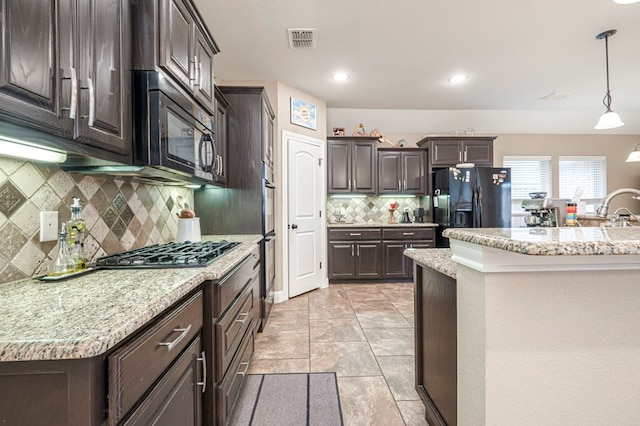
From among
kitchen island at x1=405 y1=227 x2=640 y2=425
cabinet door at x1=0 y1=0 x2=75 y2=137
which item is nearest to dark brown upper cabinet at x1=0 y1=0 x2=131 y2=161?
cabinet door at x1=0 y1=0 x2=75 y2=137

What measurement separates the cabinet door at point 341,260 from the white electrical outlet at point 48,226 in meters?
3.49

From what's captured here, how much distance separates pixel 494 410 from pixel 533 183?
A: 572 centimetres

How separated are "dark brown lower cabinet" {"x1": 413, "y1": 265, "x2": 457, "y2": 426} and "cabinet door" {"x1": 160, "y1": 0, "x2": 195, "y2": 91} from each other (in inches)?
62.5

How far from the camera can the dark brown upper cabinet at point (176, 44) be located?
3.98 ft

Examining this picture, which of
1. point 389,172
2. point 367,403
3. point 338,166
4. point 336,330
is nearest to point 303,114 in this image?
point 338,166

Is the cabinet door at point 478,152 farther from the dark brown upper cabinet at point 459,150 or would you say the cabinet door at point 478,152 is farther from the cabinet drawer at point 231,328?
the cabinet drawer at point 231,328

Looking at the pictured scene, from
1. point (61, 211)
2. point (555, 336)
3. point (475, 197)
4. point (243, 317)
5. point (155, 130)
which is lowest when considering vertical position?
point (243, 317)

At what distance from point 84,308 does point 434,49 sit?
344 centimetres

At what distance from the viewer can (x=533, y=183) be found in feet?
17.7

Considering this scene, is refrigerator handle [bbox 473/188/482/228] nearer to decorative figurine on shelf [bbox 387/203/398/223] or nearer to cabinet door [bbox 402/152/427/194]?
cabinet door [bbox 402/152/427/194]

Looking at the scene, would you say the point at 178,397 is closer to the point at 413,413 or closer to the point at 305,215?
the point at 413,413

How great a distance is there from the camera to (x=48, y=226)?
3.81ft

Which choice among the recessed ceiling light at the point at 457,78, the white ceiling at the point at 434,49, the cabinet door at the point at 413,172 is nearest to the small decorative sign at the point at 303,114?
the white ceiling at the point at 434,49

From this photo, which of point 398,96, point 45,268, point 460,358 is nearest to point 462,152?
point 398,96
